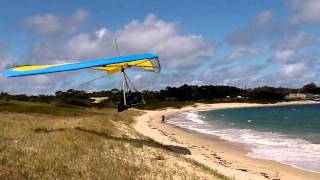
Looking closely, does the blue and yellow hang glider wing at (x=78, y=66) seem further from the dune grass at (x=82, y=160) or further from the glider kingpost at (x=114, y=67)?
the dune grass at (x=82, y=160)

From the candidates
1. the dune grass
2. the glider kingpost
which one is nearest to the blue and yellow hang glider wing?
the glider kingpost

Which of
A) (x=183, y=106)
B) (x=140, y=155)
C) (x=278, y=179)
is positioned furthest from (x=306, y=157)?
(x=183, y=106)

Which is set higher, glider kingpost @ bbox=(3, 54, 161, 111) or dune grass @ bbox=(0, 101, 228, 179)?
glider kingpost @ bbox=(3, 54, 161, 111)

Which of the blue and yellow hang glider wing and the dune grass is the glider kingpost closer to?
the blue and yellow hang glider wing

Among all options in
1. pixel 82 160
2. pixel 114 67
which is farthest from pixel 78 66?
pixel 82 160

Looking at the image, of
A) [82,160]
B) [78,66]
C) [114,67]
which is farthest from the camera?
[114,67]

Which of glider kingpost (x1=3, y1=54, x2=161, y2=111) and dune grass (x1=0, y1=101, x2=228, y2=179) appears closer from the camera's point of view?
dune grass (x1=0, y1=101, x2=228, y2=179)

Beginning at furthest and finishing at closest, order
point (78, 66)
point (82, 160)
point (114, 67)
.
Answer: point (114, 67), point (78, 66), point (82, 160)

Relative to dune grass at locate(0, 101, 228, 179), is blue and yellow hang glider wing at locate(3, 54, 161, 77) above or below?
above

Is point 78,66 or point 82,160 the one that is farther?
point 78,66

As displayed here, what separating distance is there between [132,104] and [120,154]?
850 cm

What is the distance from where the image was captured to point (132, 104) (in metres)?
27.2

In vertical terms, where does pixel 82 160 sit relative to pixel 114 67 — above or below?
below

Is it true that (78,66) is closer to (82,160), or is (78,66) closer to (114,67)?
(114,67)
